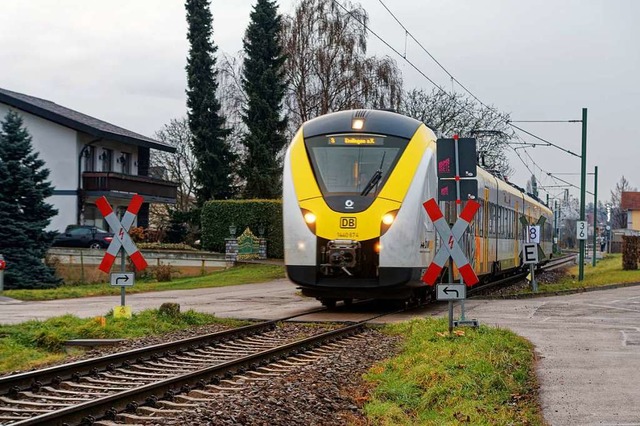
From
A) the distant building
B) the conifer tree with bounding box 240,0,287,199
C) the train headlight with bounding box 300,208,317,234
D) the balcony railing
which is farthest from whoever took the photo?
the distant building

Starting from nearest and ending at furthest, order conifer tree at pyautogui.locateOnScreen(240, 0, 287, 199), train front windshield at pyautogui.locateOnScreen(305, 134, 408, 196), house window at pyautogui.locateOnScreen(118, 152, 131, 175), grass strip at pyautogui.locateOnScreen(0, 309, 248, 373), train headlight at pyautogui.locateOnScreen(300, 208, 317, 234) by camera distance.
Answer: grass strip at pyautogui.locateOnScreen(0, 309, 248, 373) → train headlight at pyautogui.locateOnScreen(300, 208, 317, 234) → train front windshield at pyautogui.locateOnScreen(305, 134, 408, 196) → conifer tree at pyautogui.locateOnScreen(240, 0, 287, 199) → house window at pyautogui.locateOnScreen(118, 152, 131, 175)

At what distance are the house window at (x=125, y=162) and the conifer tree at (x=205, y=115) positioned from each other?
→ 11.9 feet

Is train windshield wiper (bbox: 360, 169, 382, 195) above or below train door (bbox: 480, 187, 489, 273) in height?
above

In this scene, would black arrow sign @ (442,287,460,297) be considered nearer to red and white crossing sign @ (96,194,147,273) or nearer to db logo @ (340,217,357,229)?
db logo @ (340,217,357,229)

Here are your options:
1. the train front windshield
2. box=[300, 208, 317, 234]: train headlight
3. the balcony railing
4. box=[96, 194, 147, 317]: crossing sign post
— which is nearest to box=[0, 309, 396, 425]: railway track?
box=[96, 194, 147, 317]: crossing sign post

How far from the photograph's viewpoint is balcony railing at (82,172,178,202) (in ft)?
153

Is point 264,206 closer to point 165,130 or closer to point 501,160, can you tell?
point 501,160

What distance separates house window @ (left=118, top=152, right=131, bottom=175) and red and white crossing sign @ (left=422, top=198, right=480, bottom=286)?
132ft

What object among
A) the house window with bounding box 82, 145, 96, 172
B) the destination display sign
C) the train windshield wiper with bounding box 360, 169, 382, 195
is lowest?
the train windshield wiper with bounding box 360, 169, 382, 195

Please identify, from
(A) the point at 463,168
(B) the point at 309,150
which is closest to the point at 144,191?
(B) the point at 309,150

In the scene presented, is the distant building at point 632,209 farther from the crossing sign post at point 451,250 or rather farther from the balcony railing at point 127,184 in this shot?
the crossing sign post at point 451,250

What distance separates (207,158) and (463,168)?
38.7 metres

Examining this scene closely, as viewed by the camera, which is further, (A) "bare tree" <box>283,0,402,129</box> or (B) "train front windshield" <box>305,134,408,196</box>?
(A) "bare tree" <box>283,0,402,129</box>

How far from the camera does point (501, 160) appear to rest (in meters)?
55.9
